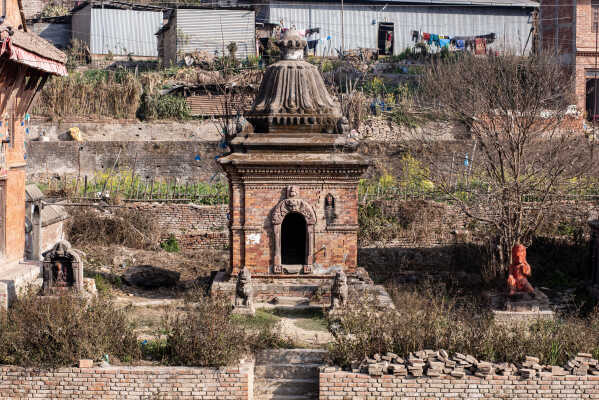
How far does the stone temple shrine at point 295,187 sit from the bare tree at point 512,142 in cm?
367

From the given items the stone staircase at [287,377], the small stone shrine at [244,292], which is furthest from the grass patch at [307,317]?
the stone staircase at [287,377]

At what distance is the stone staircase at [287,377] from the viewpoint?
39.9 ft

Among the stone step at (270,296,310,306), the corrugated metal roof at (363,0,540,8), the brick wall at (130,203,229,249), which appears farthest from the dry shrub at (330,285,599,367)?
the corrugated metal roof at (363,0,540,8)

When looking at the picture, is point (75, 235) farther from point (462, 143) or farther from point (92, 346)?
point (462, 143)

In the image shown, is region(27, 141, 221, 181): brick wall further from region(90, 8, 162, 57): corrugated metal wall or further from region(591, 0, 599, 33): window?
region(591, 0, 599, 33): window

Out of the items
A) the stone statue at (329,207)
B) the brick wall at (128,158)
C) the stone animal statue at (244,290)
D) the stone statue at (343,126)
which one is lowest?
the stone animal statue at (244,290)

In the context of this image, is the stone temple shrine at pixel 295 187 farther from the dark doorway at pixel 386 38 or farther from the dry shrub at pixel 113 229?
the dark doorway at pixel 386 38

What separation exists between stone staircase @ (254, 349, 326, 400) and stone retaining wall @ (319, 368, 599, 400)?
74cm

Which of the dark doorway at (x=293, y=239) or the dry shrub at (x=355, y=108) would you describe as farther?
the dry shrub at (x=355, y=108)

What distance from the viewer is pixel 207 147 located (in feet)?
91.4

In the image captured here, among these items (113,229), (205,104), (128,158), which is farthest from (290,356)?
(205,104)

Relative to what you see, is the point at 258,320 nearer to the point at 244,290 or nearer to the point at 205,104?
the point at 244,290

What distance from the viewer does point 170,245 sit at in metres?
24.0

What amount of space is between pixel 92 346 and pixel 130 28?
30.5 meters
